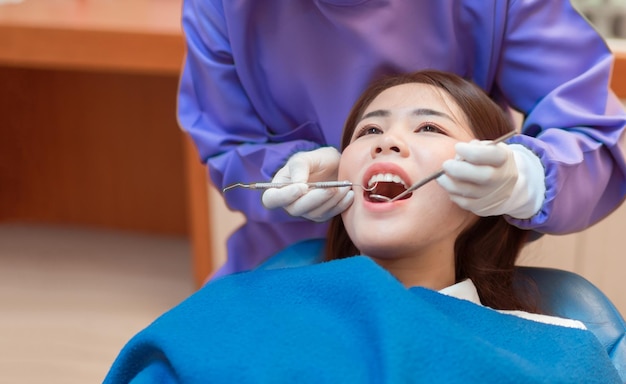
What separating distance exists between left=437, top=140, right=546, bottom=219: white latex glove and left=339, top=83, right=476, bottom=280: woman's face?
5cm

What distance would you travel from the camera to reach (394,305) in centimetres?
88

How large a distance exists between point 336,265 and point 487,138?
26cm

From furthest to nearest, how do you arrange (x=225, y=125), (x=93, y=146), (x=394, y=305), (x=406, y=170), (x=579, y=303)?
(x=93, y=146), (x=225, y=125), (x=579, y=303), (x=406, y=170), (x=394, y=305)

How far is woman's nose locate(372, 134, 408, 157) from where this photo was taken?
0.99 m

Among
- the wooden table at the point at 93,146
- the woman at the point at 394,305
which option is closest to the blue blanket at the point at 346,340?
the woman at the point at 394,305

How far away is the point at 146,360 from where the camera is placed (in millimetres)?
957

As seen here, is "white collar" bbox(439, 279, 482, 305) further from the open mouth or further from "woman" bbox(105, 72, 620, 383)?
the open mouth

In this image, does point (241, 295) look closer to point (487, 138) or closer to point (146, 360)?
point (146, 360)

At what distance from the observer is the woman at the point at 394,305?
0.86 metres

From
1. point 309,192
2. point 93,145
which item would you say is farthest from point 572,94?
point 93,145

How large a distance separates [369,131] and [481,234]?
0.68ft

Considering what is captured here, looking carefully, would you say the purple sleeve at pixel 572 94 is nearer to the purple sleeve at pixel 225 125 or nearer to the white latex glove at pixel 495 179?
the white latex glove at pixel 495 179

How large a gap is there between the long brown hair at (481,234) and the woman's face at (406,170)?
0.02 m

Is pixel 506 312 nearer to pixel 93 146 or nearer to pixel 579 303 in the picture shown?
pixel 579 303
